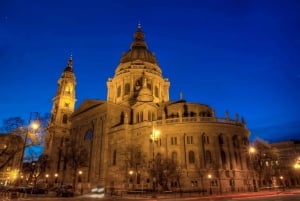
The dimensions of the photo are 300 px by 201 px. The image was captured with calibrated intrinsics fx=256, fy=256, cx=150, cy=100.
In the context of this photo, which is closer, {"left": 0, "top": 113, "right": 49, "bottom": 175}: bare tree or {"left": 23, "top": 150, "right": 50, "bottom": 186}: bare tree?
{"left": 0, "top": 113, "right": 49, "bottom": 175}: bare tree

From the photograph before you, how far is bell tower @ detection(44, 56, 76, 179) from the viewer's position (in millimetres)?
73306

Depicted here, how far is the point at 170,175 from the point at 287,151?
207ft

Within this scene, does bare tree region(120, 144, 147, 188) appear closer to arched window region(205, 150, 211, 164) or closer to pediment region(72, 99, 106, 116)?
arched window region(205, 150, 211, 164)

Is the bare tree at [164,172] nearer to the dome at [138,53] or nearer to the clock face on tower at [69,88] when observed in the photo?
the dome at [138,53]

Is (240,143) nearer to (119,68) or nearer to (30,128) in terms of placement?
(30,128)

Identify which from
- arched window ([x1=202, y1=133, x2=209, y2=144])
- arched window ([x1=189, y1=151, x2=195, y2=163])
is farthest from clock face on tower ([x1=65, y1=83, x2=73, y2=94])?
arched window ([x1=202, y1=133, x2=209, y2=144])

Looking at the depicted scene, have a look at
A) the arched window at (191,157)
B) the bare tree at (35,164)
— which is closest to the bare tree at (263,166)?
the arched window at (191,157)

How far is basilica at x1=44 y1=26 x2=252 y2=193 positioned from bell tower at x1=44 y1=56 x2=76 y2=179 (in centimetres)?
92

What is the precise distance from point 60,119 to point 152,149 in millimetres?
44343

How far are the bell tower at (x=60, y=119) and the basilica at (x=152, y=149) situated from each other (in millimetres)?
918

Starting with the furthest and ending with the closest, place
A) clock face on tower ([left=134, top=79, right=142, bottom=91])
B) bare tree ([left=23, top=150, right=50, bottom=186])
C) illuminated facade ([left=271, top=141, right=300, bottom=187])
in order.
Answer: clock face on tower ([left=134, top=79, right=142, bottom=91]), illuminated facade ([left=271, top=141, right=300, bottom=187]), bare tree ([left=23, top=150, right=50, bottom=186])

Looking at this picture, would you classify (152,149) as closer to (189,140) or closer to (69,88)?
(189,140)

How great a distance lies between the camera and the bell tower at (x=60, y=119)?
241ft

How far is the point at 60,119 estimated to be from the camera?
81312mm
